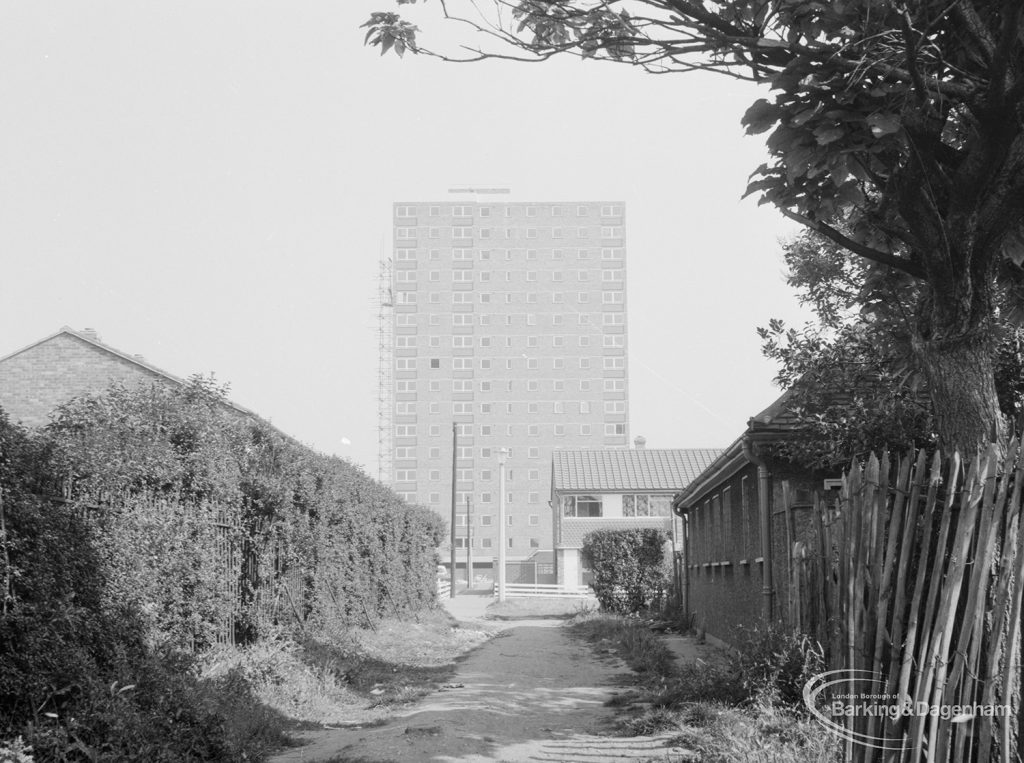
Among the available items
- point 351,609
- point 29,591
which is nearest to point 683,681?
point 29,591

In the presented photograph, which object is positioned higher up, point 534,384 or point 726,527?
point 534,384

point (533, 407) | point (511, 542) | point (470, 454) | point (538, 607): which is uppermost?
point (533, 407)

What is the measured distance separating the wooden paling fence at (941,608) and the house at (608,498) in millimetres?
55032

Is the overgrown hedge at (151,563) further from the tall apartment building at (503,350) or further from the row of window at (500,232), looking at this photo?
the row of window at (500,232)

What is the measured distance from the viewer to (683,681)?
39.1ft

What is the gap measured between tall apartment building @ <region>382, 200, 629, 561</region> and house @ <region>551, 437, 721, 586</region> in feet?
137

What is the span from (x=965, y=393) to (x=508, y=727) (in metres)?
6.17

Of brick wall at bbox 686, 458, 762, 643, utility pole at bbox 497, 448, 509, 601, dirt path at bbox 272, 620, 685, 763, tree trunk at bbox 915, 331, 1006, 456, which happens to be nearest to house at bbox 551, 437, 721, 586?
utility pole at bbox 497, 448, 509, 601

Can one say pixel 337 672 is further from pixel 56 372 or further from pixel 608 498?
pixel 608 498

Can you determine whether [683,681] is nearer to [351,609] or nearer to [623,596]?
[351,609]

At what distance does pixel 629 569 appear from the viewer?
3291 cm

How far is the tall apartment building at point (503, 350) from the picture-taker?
107938 mm

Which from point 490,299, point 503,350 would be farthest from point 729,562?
point 490,299

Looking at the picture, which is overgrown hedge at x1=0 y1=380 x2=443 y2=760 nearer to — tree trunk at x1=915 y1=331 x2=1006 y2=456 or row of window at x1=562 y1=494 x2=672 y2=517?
tree trunk at x1=915 y1=331 x2=1006 y2=456
